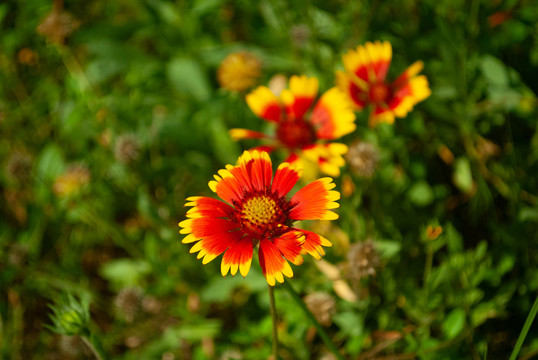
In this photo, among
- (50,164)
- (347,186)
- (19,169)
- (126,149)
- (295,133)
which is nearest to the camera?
(295,133)

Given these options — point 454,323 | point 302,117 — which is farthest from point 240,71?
point 454,323

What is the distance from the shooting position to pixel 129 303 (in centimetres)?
205

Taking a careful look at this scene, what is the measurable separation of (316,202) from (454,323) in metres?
0.79

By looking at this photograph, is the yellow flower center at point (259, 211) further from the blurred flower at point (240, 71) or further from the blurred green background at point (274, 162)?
the blurred flower at point (240, 71)

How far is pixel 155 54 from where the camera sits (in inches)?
120

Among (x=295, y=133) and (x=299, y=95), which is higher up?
(x=299, y=95)

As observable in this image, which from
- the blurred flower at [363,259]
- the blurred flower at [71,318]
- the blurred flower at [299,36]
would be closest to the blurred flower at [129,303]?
the blurred flower at [71,318]

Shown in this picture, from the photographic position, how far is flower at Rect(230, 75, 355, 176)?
1.68 meters

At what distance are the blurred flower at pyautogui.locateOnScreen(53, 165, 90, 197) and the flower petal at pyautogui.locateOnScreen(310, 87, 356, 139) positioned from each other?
120 centimetres

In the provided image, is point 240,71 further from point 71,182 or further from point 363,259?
point 363,259

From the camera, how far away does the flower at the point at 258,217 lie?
1146mm

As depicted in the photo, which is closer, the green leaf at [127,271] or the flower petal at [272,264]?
the flower petal at [272,264]

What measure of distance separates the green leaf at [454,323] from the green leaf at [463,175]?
0.66m

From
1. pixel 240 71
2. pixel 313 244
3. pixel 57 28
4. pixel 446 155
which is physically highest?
pixel 57 28
